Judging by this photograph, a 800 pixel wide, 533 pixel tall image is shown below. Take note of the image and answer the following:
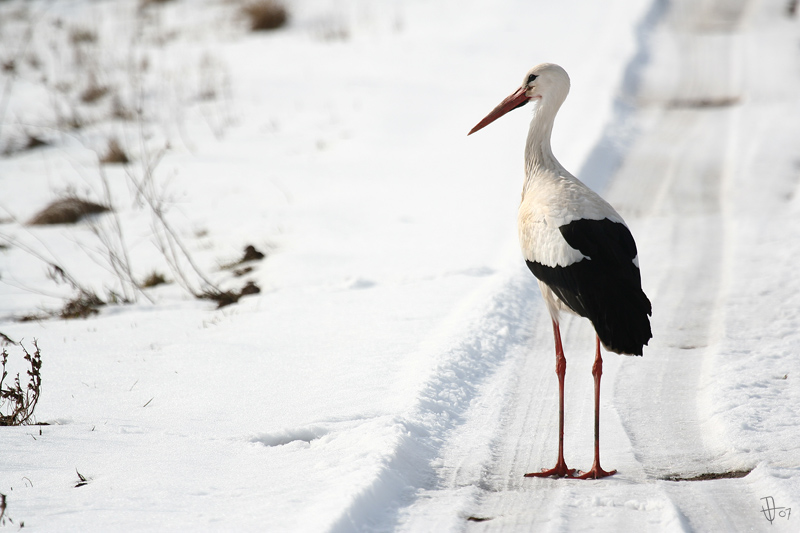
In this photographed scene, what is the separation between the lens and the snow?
10.4ft

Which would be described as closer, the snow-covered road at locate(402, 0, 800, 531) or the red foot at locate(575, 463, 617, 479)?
the snow-covered road at locate(402, 0, 800, 531)

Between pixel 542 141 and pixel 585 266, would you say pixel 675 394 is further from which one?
pixel 542 141

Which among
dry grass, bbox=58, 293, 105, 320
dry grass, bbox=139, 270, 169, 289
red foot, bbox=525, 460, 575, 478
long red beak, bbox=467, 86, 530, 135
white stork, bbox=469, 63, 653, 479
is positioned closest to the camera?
white stork, bbox=469, 63, 653, 479

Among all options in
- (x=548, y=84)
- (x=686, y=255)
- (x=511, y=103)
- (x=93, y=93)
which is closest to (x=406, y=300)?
(x=511, y=103)

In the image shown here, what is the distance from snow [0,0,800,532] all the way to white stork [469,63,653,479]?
1.87 ft

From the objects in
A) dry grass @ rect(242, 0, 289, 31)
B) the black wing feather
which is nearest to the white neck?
the black wing feather

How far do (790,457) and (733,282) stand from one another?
251 cm

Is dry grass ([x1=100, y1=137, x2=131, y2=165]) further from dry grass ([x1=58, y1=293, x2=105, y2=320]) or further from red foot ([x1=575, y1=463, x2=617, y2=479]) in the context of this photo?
red foot ([x1=575, y1=463, x2=617, y2=479])

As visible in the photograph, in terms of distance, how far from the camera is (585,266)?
3377 mm

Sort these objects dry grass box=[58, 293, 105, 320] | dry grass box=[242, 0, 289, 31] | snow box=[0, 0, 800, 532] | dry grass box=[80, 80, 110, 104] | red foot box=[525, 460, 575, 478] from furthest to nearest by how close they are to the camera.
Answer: dry grass box=[242, 0, 289, 31] < dry grass box=[80, 80, 110, 104] < dry grass box=[58, 293, 105, 320] < red foot box=[525, 460, 575, 478] < snow box=[0, 0, 800, 532]

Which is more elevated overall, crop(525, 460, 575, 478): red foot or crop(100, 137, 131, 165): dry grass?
crop(100, 137, 131, 165): dry grass

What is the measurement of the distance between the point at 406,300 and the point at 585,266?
8.27 ft

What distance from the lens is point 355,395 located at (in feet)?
13.4

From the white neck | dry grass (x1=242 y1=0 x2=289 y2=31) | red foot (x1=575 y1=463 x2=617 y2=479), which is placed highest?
dry grass (x1=242 y1=0 x2=289 y2=31)
